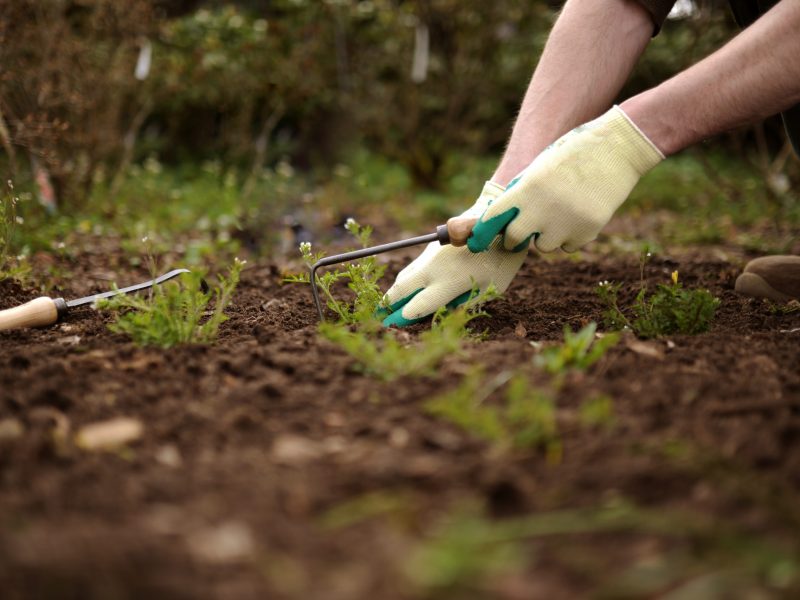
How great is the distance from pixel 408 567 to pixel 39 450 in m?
0.66

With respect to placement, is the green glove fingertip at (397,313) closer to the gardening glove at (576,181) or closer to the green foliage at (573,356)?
the gardening glove at (576,181)

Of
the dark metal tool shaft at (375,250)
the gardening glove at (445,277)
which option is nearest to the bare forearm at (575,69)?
the gardening glove at (445,277)

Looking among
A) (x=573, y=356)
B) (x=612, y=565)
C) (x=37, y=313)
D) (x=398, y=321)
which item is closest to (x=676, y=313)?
(x=573, y=356)

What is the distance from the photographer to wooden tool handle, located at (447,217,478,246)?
211 centimetres

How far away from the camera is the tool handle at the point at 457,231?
6.91 ft

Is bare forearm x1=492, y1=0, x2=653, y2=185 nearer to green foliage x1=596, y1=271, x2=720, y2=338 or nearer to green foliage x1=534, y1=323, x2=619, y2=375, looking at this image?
green foliage x1=596, y1=271, x2=720, y2=338

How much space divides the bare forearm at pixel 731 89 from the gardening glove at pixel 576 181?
0.06 meters

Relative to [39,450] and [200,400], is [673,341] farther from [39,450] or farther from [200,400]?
[39,450]

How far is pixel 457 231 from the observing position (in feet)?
6.92

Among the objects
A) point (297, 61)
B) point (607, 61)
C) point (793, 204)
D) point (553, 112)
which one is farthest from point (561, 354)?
point (297, 61)

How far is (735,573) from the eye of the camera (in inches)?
36.3

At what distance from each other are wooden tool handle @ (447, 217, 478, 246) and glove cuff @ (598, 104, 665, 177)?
458mm

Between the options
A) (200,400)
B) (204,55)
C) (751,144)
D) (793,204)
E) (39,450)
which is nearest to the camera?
(39,450)

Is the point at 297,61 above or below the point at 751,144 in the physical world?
above
